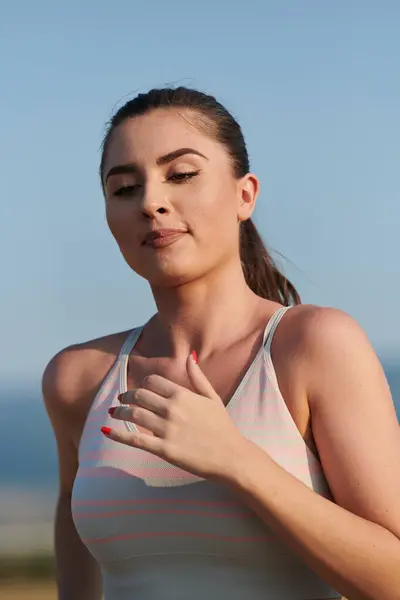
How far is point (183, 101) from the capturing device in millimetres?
2814

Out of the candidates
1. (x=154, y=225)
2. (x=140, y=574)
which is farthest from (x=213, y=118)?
(x=140, y=574)

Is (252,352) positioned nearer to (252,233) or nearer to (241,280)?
(241,280)

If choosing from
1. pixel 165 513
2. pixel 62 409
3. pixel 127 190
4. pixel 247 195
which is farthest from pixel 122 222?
pixel 165 513

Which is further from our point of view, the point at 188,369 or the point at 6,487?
the point at 6,487

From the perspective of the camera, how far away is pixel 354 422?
2379 millimetres

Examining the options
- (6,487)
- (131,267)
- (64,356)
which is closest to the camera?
(131,267)

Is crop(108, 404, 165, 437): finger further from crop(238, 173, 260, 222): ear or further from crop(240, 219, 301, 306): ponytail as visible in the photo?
crop(240, 219, 301, 306): ponytail

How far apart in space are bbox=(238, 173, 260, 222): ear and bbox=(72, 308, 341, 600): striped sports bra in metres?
0.38

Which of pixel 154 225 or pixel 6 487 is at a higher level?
pixel 154 225

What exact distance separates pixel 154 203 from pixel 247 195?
0.33 m

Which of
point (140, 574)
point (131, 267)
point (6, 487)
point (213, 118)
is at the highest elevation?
point (213, 118)

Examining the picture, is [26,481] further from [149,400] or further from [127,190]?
[149,400]

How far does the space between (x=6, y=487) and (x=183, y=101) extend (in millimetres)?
26825

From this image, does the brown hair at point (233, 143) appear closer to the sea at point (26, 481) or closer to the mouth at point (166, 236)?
the mouth at point (166, 236)
